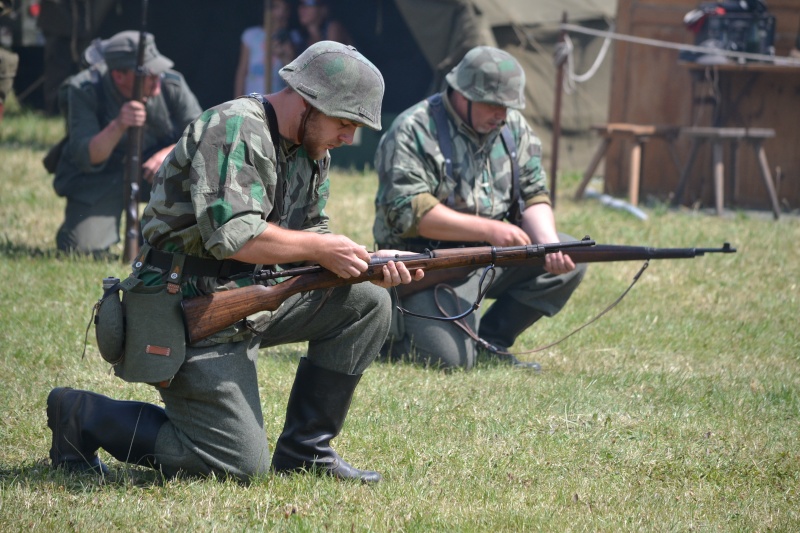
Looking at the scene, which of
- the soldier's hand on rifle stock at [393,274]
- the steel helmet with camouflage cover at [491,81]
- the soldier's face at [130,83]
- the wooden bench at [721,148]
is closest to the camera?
the soldier's hand on rifle stock at [393,274]

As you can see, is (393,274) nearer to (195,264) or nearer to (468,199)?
(195,264)

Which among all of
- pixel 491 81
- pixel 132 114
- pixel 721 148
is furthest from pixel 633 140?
pixel 491 81

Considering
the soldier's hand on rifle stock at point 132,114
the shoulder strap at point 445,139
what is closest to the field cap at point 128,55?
the soldier's hand on rifle stock at point 132,114

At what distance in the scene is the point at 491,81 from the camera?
6078 mm

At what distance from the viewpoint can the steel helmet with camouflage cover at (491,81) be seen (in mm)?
A: 6086

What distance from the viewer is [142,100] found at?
8156 millimetres

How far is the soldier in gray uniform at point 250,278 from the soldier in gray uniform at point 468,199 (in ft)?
5.25

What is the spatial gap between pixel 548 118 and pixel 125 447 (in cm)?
1062

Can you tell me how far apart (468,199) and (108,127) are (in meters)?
3.36

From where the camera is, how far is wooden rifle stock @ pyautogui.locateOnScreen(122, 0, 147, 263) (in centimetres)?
809

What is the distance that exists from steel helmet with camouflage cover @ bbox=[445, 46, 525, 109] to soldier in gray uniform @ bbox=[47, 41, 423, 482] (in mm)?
1868

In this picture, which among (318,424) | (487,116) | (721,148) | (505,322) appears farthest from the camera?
(721,148)

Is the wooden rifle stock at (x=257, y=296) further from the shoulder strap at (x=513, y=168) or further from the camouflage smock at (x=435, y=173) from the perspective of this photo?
the shoulder strap at (x=513, y=168)

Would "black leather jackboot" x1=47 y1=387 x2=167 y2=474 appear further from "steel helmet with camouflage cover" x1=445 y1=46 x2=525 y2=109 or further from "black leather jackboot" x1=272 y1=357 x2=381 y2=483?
"steel helmet with camouflage cover" x1=445 y1=46 x2=525 y2=109
